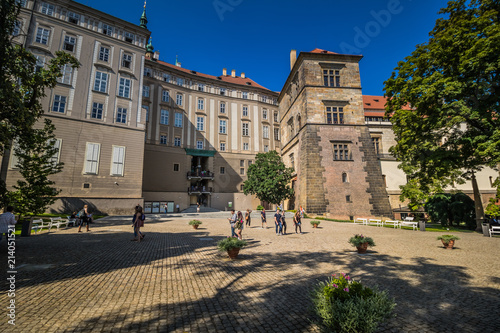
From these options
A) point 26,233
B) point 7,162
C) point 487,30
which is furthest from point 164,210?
point 487,30

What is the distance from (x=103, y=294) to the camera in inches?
204

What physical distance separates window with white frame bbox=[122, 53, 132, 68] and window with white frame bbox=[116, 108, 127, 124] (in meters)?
6.35

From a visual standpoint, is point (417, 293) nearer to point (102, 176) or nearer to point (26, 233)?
point (26, 233)

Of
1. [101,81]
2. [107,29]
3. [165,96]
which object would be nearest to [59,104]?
[101,81]

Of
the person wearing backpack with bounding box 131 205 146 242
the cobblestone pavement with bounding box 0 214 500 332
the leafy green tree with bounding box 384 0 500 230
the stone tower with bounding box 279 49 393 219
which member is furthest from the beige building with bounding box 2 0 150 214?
the leafy green tree with bounding box 384 0 500 230

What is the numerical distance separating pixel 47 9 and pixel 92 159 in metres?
18.6

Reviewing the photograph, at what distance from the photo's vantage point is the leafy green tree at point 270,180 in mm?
32469

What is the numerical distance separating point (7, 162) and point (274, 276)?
30.4 meters

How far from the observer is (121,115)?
28812 mm

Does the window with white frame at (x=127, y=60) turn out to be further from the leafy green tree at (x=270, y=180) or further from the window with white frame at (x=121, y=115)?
the leafy green tree at (x=270, y=180)

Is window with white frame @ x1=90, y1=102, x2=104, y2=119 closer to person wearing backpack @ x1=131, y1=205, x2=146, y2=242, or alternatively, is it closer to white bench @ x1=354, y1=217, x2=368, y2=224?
person wearing backpack @ x1=131, y1=205, x2=146, y2=242

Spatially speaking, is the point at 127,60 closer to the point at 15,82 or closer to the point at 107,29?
the point at 107,29

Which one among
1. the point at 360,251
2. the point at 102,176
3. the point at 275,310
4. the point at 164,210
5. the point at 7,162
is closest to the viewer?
the point at 275,310

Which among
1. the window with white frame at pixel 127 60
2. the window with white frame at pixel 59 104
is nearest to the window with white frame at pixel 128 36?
the window with white frame at pixel 127 60
